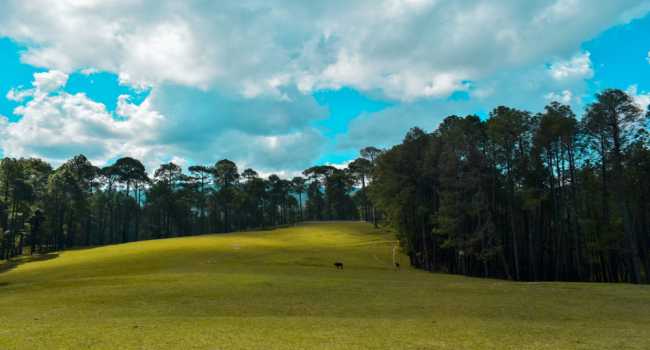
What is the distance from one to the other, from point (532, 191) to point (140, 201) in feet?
333

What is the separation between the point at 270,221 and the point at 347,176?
3409 centimetres

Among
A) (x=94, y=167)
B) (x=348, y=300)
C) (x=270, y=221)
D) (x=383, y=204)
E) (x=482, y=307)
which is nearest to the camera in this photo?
(x=482, y=307)

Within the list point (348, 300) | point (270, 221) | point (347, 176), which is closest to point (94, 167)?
point (270, 221)

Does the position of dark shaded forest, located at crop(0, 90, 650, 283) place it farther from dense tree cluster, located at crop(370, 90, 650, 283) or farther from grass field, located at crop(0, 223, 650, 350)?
grass field, located at crop(0, 223, 650, 350)

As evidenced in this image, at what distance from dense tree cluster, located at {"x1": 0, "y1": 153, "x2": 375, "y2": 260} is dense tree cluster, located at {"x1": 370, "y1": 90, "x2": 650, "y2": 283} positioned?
171ft

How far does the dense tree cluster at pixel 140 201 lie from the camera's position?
226 ft

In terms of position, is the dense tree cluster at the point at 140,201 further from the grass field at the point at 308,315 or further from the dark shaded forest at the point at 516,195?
the grass field at the point at 308,315

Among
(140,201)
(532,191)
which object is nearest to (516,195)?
(532,191)

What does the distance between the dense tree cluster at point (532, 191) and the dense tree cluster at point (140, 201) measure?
52008mm

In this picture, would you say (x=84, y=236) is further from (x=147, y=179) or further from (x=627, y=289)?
(x=627, y=289)

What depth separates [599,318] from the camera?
612 inches

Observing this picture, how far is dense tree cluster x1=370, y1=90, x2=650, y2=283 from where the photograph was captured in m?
36.5

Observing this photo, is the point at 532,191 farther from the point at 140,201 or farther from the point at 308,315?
the point at 140,201

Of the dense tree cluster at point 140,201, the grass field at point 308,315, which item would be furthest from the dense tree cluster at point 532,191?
the dense tree cluster at point 140,201
